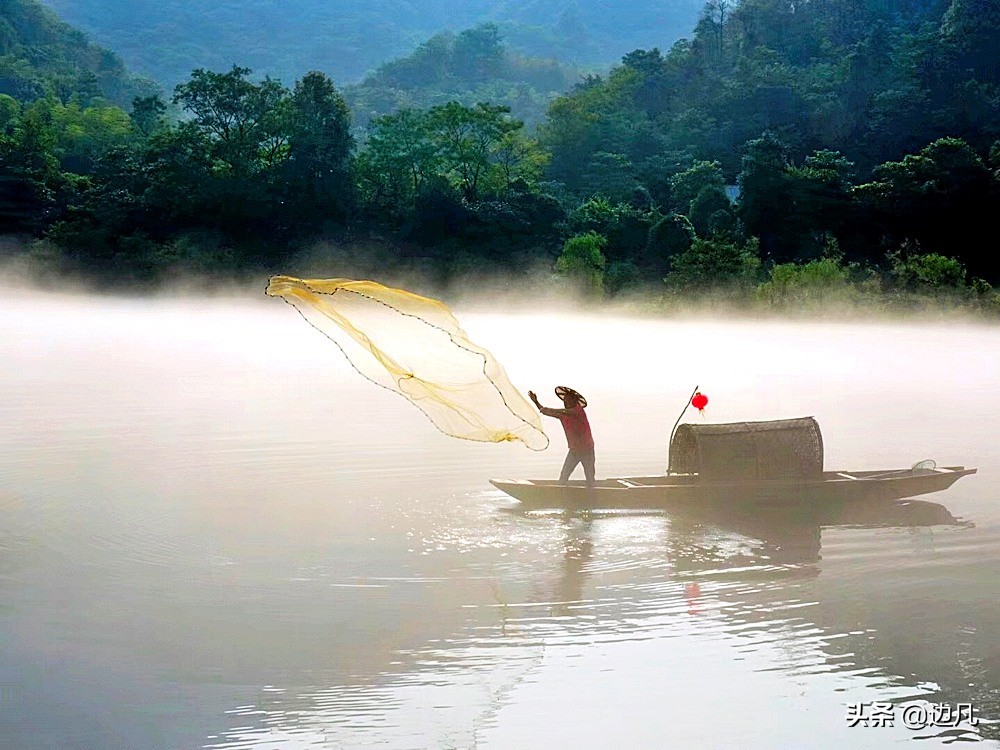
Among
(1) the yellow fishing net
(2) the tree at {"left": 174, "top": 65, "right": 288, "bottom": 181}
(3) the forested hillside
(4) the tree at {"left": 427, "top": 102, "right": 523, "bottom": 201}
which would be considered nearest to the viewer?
(1) the yellow fishing net

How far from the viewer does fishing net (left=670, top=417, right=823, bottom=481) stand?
15969mm

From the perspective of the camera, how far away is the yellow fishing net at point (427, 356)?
1346cm

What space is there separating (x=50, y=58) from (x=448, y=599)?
452 feet

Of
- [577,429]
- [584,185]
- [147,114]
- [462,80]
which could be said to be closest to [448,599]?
[577,429]

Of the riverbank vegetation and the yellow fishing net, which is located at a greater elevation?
the riverbank vegetation

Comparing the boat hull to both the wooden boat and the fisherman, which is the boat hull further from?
the fisherman

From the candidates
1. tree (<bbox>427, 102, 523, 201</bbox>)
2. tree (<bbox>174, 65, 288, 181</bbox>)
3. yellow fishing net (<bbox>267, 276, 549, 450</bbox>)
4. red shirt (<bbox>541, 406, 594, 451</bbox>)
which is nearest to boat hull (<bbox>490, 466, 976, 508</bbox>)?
red shirt (<bbox>541, 406, 594, 451</bbox>)

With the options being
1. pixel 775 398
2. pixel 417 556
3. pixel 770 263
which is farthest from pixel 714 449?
pixel 770 263

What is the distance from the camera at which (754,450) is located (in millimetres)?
16109

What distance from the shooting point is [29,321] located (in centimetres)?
6003

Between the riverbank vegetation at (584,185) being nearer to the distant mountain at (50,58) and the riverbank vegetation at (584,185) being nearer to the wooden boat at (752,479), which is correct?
the distant mountain at (50,58)

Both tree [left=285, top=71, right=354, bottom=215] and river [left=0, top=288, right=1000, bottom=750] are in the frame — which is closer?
river [left=0, top=288, right=1000, bottom=750]

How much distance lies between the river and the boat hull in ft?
0.80

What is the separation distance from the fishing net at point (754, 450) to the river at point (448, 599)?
0.68 meters
